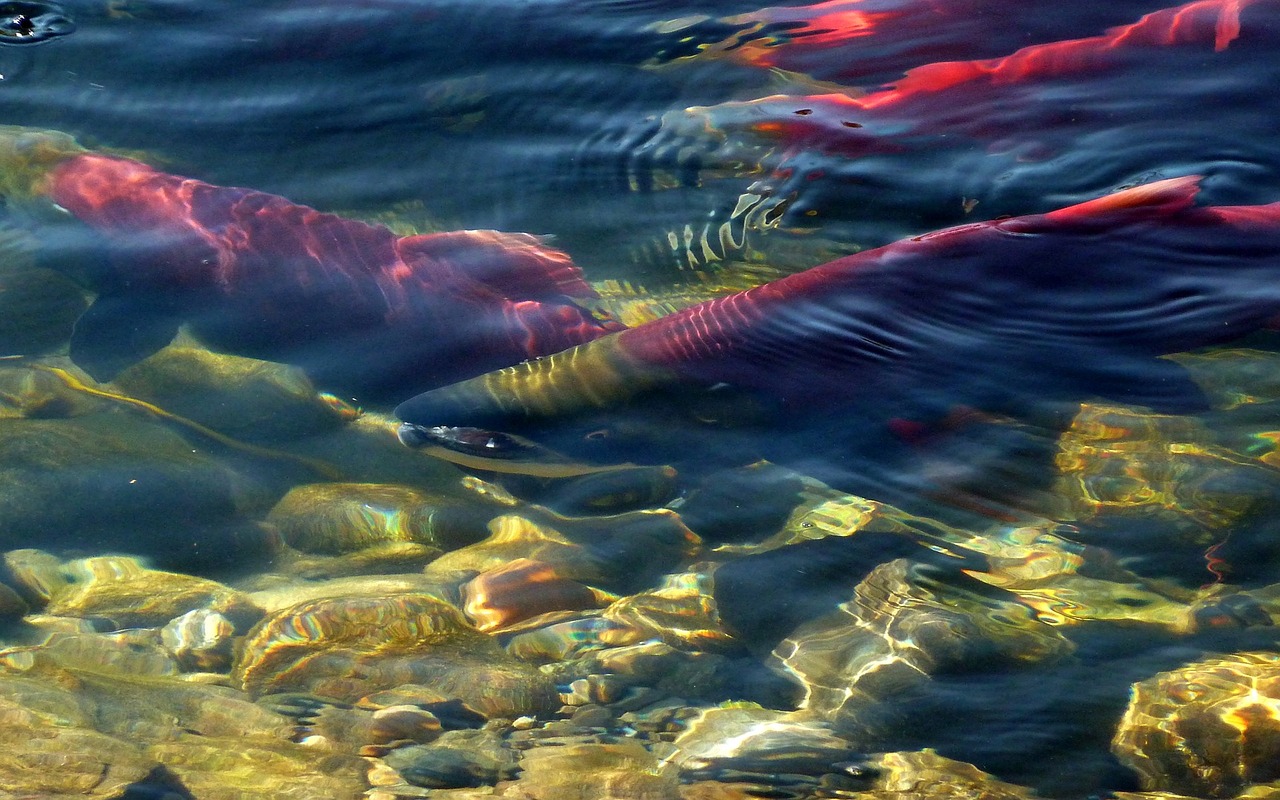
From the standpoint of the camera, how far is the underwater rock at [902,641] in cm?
280

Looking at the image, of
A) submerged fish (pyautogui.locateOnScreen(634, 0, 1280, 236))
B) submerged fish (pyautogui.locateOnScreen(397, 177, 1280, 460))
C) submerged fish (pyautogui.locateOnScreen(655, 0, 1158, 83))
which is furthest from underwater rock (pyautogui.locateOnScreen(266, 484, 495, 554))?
submerged fish (pyautogui.locateOnScreen(655, 0, 1158, 83))

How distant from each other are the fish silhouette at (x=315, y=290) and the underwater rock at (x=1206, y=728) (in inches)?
90.2

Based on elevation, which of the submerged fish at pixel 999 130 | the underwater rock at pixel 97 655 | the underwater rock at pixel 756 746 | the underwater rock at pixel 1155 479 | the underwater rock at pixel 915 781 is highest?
the submerged fish at pixel 999 130

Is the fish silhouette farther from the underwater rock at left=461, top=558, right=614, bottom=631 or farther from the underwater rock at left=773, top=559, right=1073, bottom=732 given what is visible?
the underwater rock at left=773, top=559, right=1073, bottom=732

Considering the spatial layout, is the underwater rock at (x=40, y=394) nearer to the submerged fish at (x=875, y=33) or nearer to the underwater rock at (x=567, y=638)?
the underwater rock at (x=567, y=638)

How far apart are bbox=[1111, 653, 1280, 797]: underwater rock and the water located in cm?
6

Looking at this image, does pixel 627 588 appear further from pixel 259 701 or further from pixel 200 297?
pixel 200 297

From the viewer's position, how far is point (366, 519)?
3422 millimetres

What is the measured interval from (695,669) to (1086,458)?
5.09 ft

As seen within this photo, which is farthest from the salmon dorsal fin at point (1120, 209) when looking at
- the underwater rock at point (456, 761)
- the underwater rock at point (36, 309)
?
the underwater rock at point (36, 309)

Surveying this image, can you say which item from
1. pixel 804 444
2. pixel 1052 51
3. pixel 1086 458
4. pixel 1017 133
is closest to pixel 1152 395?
pixel 1086 458

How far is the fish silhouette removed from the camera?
3.96m

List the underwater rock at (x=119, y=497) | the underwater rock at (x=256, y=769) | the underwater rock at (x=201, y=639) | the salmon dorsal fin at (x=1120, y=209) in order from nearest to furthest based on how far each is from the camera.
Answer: the underwater rock at (x=256, y=769) < the underwater rock at (x=201, y=639) < the underwater rock at (x=119, y=497) < the salmon dorsal fin at (x=1120, y=209)

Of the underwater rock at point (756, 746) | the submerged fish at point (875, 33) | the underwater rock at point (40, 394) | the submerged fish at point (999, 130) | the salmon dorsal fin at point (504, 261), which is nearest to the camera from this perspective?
the underwater rock at point (756, 746)
